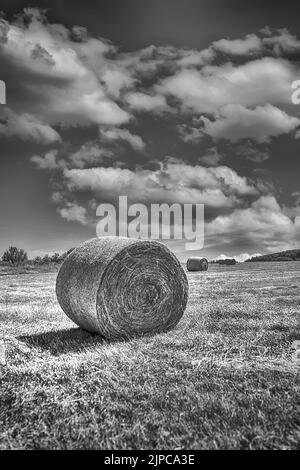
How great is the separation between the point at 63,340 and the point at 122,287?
4.98 feet

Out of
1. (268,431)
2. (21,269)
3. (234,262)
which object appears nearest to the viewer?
(268,431)

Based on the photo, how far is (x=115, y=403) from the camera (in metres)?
4.18

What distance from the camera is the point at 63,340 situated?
23.9 ft

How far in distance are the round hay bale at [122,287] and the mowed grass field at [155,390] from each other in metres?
0.51

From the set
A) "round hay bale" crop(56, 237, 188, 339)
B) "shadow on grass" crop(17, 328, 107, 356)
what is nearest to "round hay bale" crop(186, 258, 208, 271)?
"round hay bale" crop(56, 237, 188, 339)

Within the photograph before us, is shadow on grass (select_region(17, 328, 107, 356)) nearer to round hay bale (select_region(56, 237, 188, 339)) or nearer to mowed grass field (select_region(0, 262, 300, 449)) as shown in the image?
mowed grass field (select_region(0, 262, 300, 449))

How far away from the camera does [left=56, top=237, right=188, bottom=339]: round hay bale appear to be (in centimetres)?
769

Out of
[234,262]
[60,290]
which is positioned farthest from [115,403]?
A: [234,262]

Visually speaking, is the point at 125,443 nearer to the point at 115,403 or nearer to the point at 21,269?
the point at 115,403

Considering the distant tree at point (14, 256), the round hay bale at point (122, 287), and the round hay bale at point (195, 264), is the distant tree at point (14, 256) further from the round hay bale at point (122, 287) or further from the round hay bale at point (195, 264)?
the round hay bale at point (122, 287)

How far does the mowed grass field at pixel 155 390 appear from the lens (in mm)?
3482

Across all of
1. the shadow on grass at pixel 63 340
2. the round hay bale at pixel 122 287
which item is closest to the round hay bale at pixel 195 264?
the round hay bale at pixel 122 287

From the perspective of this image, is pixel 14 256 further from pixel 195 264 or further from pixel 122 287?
pixel 122 287

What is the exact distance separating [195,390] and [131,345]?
2.49m
